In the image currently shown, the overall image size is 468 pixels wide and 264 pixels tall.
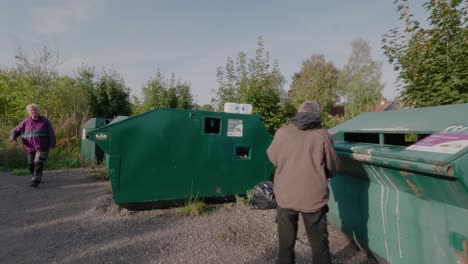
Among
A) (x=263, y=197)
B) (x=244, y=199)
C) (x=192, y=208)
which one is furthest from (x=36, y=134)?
(x=263, y=197)

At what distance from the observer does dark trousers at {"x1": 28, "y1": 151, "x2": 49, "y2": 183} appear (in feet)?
16.7

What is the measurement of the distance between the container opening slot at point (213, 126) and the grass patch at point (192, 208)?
108 cm

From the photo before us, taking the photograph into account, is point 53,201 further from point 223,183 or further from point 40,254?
→ point 223,183

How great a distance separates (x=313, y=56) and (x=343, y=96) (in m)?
6.63

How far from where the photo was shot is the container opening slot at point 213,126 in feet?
13.7

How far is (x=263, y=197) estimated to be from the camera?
4223 millimetres

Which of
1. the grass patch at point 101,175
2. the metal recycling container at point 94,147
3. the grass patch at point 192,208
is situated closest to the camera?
the grass patch at point 192,208

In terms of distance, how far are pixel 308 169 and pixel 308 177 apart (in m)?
0.06

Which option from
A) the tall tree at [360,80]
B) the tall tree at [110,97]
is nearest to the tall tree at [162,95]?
the tall tree at [110,97]

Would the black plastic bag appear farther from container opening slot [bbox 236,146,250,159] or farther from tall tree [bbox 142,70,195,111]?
tall tree [bbox 142,70,195,111]

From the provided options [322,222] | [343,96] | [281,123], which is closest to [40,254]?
[322,222]

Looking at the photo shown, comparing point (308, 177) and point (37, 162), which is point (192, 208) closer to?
point (308, 177)

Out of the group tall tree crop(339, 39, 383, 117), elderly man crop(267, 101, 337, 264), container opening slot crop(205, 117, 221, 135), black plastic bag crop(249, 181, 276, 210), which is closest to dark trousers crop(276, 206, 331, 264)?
elderly man crop(267, 101, 337, 264)

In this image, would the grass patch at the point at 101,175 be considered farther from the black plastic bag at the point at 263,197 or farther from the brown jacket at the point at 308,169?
the brown jacket at the point at 308,169
